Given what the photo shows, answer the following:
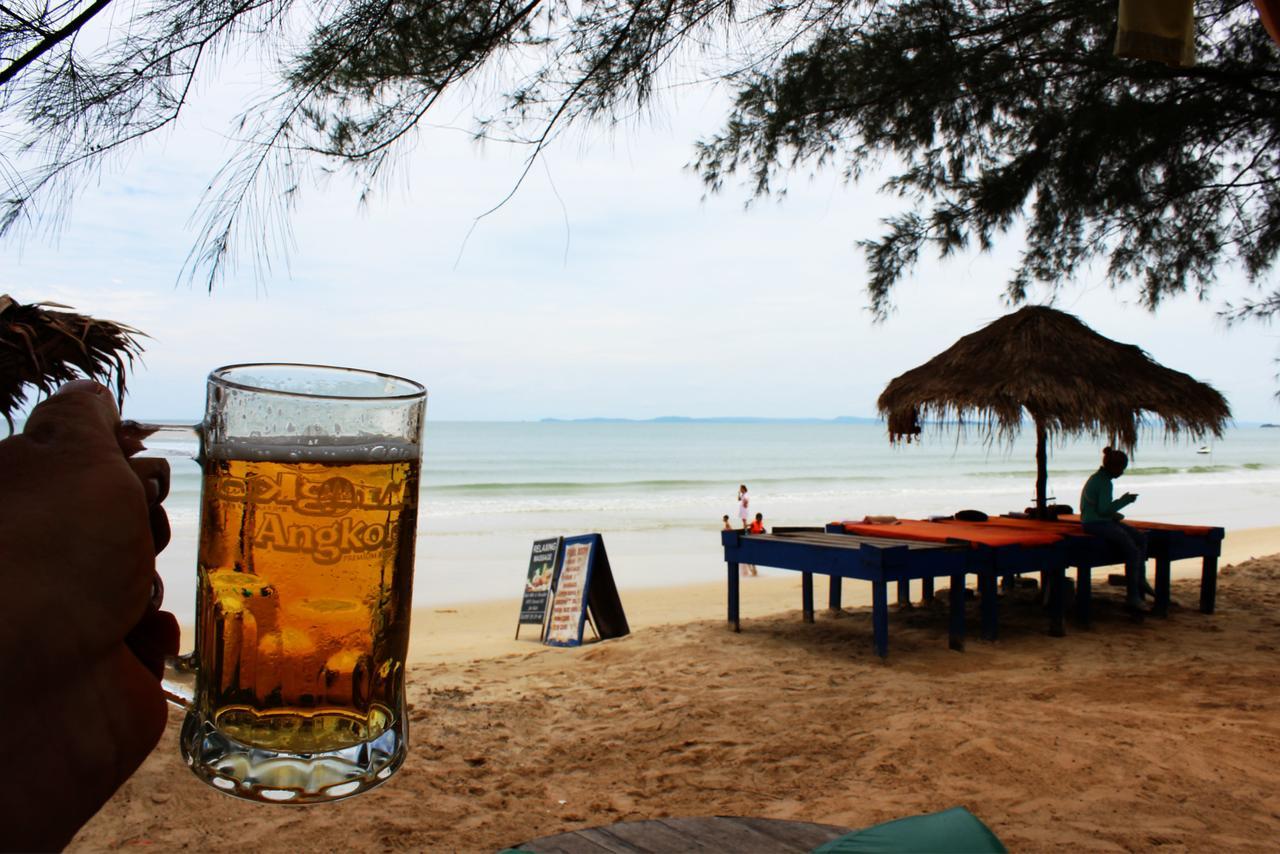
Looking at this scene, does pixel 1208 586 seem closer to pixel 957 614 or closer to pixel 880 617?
pixel 957 614

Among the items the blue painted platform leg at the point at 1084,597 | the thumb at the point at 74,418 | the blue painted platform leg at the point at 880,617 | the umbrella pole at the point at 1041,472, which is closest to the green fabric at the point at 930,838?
the thumb at the point at 74,418

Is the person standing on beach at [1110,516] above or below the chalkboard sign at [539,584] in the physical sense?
above

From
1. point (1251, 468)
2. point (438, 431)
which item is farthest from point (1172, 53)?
point (438, 431)

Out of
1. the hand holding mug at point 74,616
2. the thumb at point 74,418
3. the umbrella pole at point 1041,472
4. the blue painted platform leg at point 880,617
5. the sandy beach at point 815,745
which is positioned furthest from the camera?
the umbrella pole at point 1041,472

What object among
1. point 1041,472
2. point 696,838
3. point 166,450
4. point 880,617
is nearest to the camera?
point 166,450

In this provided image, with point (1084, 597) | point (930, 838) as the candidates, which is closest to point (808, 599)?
point (1084, 597)

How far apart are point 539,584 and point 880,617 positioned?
3.19m

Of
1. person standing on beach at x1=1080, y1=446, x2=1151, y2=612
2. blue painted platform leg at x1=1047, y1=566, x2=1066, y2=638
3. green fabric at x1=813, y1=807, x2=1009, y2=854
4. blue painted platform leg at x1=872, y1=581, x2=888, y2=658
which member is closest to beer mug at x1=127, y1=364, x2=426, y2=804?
green fabric at x1=813, y1=807, x2=1009, y2=854

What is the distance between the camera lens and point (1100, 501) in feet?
23.2

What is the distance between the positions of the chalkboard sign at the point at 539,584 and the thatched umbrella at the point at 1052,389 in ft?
10.8

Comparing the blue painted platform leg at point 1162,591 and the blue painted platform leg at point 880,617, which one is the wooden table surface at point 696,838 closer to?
the blue painted platform leg at point 880,617

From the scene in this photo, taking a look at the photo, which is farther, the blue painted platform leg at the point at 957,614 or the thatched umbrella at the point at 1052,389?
the thatched umbrella at the point at 1052,389

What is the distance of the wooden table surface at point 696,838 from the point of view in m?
1.43

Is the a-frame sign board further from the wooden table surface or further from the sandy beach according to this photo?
the wooden table surface
